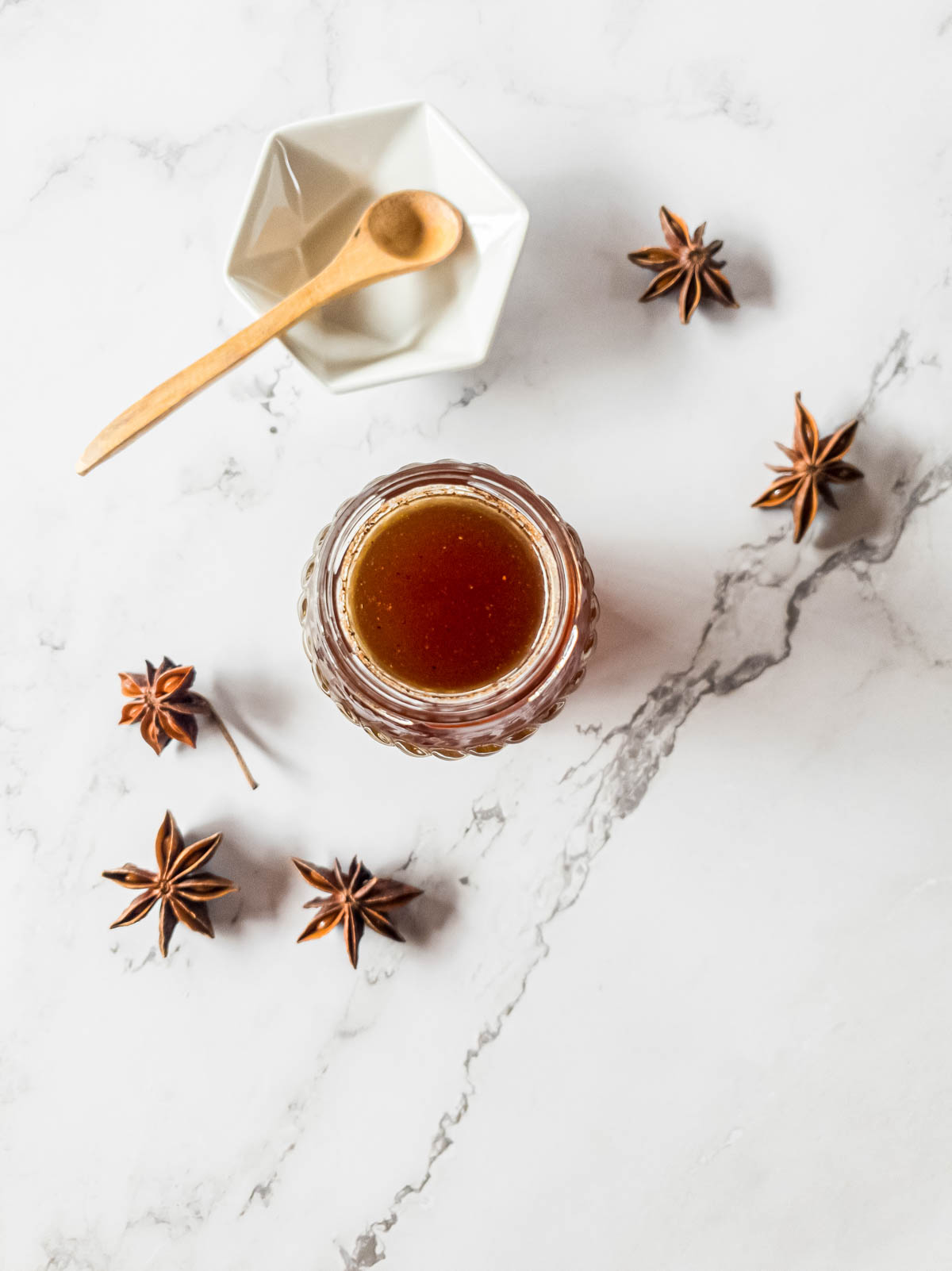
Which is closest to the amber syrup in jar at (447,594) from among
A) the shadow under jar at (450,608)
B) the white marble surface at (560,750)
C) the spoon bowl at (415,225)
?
the shadow under jar at (450,608)

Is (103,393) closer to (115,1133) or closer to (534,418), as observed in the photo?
(534,418)

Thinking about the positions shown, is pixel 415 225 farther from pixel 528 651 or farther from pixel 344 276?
pixel 528 651

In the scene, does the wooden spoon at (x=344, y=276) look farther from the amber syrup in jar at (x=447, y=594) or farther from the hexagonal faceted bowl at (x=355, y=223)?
the amber syrup in jar at (x=447, y=594)

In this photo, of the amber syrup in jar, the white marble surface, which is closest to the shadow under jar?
the amber syrup in jar

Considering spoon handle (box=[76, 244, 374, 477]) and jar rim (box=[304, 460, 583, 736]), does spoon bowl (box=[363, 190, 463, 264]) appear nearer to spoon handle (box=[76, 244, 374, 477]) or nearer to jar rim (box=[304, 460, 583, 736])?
spoon handle (box=[76, 244, 374, 477])

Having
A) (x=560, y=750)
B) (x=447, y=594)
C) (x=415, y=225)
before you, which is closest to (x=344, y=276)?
(x=415, y=225)

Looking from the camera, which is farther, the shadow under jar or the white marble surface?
the white marble surface
